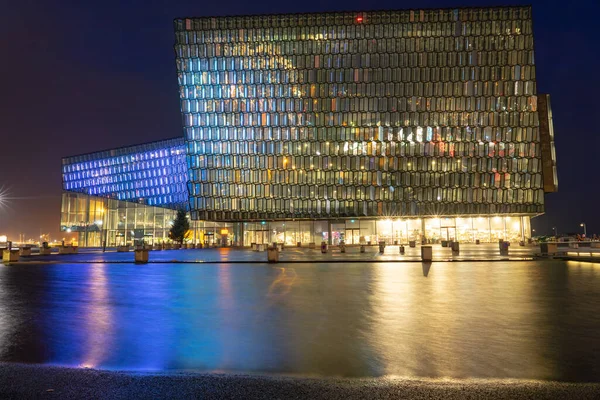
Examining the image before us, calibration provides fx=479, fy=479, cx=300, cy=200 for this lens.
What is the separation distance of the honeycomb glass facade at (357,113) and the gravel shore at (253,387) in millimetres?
72089

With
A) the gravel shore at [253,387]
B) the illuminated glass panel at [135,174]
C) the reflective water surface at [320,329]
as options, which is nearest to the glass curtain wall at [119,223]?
the illuminated glass panel at [135,174]

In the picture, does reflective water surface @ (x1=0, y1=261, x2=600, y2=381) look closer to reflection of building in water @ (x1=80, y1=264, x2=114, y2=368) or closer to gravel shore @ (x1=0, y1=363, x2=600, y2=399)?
reflection of building in water @ (x1=80, y1=264, x2=114, y2=368)

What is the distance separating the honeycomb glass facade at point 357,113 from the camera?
76.7m

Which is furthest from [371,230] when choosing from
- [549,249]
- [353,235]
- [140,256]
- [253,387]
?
[253,387]

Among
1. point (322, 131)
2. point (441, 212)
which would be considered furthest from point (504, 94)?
point (322, 131)

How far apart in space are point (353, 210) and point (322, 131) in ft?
45.0

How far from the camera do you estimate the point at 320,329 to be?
8227mm

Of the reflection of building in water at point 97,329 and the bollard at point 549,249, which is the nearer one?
the reflection of building in water at point 97,329

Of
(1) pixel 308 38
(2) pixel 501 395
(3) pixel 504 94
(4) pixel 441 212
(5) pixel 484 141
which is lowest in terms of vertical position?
(2) pixel 501 395

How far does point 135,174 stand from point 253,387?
100 metres

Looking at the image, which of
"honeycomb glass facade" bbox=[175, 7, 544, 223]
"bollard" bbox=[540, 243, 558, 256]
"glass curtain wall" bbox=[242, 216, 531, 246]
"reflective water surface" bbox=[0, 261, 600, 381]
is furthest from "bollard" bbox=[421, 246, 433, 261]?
"glass curtain wall" bbox=[242, 216, 531, 246]

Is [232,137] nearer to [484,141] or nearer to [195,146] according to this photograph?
[195,146]

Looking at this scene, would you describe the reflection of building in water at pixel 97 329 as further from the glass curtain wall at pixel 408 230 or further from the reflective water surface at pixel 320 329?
the glass curtain wall at pixel 408 230

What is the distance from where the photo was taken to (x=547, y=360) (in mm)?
6184
